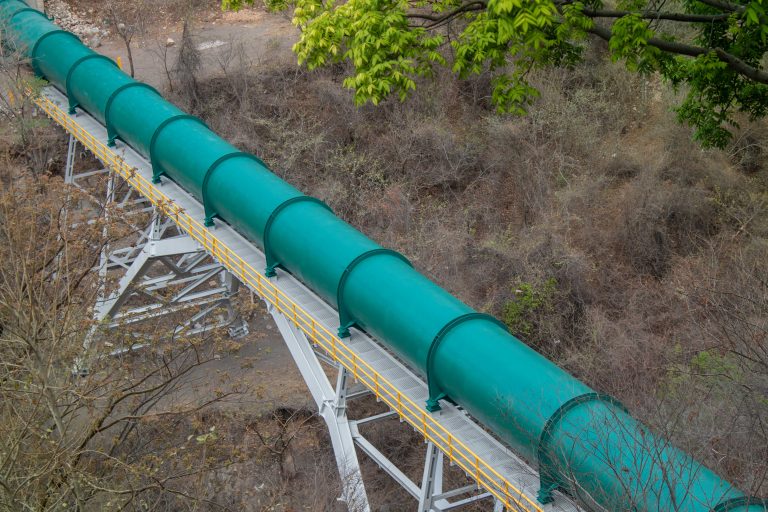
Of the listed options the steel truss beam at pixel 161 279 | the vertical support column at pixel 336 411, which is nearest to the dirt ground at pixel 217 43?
the steel truss beam at pixel 161 279

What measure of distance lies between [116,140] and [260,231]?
20.9 feet

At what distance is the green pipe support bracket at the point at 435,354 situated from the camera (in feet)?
41.9

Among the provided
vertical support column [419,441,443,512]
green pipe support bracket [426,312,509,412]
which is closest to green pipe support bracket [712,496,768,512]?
green pipe support bracket [426,312,509,412]

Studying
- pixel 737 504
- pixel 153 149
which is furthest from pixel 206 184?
pixel 737 504

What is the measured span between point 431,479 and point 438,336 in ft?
8.18

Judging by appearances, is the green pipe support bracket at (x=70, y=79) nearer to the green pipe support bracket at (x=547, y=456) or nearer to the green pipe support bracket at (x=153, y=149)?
the green pipe support bracket at (x=153, y=149)

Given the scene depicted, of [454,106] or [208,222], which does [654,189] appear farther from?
[208,222]

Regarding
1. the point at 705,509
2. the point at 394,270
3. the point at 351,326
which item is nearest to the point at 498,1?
the point at 394,270

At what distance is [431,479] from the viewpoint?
1370 cm

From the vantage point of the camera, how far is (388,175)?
26.2 m

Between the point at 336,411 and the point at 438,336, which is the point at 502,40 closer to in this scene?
the point at 438,336

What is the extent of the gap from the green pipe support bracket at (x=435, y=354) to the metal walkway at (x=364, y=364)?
156 millimetres

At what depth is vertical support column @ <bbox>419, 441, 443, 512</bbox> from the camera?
44.3 feet

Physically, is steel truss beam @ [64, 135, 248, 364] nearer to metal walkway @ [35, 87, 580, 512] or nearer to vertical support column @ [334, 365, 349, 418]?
metal walkway @ [35, 87, 580, 512]
